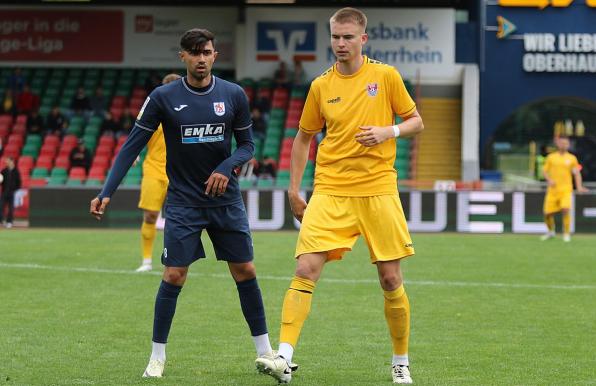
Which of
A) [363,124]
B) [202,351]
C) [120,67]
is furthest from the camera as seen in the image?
[120,67]

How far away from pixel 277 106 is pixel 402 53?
4242mm

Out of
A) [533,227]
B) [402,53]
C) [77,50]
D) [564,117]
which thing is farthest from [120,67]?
[533,227]

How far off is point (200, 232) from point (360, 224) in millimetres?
1076

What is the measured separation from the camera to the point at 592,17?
37656 millimetres

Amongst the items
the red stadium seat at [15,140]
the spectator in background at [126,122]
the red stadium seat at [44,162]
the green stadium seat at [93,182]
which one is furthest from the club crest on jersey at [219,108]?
the red stadium seat at [15,140]

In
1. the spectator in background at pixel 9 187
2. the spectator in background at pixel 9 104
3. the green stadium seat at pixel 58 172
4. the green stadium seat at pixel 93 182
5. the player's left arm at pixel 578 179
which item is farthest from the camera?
the spectator in background at pixel 9 104

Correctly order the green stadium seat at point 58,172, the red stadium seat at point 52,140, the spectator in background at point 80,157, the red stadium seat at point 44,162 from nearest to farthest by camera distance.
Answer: the spectator in background at point 80,157, the green stadium seat at point 58,172, the red stadium seat at point 44,162, the red stadium seat at point 52,140

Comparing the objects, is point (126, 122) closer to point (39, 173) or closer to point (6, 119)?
point (39, 173)

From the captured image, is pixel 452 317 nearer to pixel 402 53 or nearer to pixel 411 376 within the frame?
pixel 411 376

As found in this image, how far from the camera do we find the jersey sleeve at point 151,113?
788cm

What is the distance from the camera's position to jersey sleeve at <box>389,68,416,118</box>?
7.68 m

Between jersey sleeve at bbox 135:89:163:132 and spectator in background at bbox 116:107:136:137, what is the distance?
26138mm

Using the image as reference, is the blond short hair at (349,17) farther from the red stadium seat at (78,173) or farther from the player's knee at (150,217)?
the red stadium seat at (78,173)

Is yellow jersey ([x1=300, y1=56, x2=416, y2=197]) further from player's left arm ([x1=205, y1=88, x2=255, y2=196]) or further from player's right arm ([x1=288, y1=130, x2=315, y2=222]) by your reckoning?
player's left arm ([x1=205, y1=88, x2=255, y2=196])
